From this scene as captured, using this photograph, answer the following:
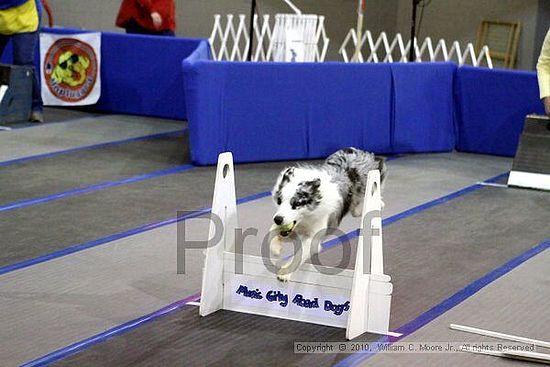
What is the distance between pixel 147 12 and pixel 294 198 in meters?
7.02

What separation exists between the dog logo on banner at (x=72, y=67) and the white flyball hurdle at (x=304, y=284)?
A: 6.38 meters

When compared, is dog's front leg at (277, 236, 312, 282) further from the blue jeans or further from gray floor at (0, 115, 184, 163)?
the blue jeans

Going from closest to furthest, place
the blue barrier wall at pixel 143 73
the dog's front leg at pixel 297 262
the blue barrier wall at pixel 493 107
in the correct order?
the dog's front leg at pixel 297 262
the blue barrier wall at pixel 493 107
the blue barrier wall at pixel 143 73

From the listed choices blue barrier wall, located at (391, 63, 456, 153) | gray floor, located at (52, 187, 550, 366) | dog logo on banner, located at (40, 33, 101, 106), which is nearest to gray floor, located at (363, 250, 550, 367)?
gray floor, located at (52, 187, 550, 366)

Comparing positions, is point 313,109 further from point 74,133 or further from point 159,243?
point 159,243

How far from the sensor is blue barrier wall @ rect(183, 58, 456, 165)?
809cm

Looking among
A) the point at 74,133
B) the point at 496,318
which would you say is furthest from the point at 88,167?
the point at 496,318

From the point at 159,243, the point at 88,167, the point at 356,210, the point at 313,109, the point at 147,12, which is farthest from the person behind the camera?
the point at 147,12

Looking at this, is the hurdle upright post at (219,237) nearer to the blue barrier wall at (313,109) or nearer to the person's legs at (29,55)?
the blue barrier wall at (313,109)

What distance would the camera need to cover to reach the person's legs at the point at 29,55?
31.1 ft

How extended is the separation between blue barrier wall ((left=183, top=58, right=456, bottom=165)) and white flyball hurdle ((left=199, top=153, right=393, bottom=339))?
3620mm

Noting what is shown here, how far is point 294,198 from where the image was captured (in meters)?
4.15

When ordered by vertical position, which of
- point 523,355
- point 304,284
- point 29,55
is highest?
point 29,55

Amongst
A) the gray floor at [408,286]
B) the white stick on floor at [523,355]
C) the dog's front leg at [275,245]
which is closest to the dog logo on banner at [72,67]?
the gray floor at [408,286]
